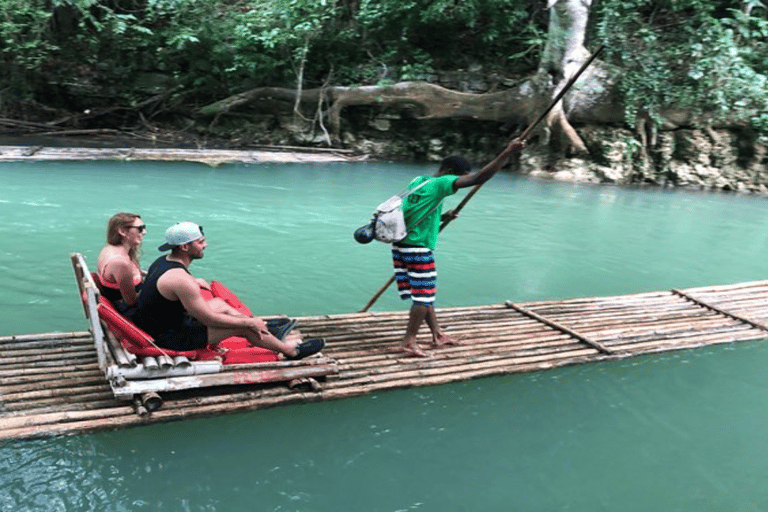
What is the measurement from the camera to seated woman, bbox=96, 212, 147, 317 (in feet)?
10.9

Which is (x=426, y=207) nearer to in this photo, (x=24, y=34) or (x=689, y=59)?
(x=689, y=59)

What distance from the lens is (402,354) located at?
3875 mm

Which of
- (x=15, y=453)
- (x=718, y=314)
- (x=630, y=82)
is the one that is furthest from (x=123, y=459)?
(x=630, y=82)

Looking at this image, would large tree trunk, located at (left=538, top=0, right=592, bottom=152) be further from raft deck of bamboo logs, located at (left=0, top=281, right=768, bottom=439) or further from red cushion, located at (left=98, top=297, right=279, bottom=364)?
red cushion, located at (left=98, top=297, right=279, bottom=364)

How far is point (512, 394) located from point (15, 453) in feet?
7.90

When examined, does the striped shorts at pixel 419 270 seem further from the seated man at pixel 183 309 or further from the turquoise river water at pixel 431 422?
the seated man at pixel 183 309

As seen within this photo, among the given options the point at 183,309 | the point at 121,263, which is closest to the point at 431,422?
the point at 183,309

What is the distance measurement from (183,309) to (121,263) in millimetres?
443

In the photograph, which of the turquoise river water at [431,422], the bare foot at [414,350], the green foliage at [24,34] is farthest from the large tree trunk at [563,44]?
the bare foot at [414,350]

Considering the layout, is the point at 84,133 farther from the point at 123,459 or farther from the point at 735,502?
the point at 735,502

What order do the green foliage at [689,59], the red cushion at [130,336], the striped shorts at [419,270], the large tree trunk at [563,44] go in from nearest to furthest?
1. the red cushion at [130,336]
2. the striped shorts at [419,270]
3. the green foliage at [689,59]
4. the large tree trunk at [563,44]

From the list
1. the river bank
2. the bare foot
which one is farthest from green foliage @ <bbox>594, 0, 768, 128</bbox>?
the bare foot

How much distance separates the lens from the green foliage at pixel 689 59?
38.7 feet

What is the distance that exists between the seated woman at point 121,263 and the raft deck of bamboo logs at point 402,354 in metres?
0.35
